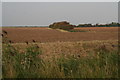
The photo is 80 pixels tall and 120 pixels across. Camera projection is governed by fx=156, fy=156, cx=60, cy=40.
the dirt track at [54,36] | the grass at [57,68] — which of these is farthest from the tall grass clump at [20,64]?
the dirt track at [54,36]

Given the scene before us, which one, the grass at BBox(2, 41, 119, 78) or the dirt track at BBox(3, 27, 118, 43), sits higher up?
the dirt track at BBox(3, 27, 118, 43)

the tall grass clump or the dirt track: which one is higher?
the dirt track

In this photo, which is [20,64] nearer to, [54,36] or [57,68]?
[57,68]

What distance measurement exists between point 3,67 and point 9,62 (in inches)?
8.7

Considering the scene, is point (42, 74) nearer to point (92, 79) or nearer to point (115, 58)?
point (92, 79)

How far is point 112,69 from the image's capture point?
13.1 feet

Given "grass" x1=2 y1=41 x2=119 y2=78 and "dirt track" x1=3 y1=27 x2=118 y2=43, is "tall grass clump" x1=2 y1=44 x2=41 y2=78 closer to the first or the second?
"grass" x1=2 y1=41 x2=119 y2=78

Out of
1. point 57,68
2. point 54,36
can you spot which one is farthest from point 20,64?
point 54,36

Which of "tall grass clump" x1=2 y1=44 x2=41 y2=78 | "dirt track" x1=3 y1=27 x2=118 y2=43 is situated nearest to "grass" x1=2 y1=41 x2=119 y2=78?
"tall grass clump" x1=2 y1=44 x2=41 y2=78

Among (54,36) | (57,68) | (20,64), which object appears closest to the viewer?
(57,68)

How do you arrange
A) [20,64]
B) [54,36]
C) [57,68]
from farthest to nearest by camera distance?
[54,36] → [20,64] → [57,68]

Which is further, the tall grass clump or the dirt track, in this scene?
the dirt track

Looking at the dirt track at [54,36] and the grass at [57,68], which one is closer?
the grass at [57,68]

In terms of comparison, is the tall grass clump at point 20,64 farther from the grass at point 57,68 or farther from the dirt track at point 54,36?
the dirt track at point 54,36
